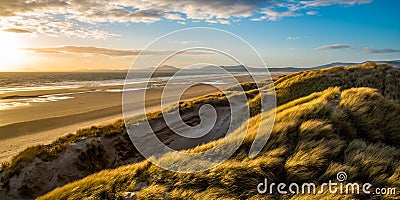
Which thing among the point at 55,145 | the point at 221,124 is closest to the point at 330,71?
the point at 221,124

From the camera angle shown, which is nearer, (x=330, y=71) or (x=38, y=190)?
(x=38, y=190)

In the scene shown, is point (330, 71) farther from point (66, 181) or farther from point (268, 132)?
point (66, 181)

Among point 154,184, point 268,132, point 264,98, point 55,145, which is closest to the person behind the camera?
point 154,184

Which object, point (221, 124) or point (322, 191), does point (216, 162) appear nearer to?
point (322, 191)

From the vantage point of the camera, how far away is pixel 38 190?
830cm

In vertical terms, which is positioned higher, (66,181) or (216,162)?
(216,162)

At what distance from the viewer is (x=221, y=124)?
13.2m

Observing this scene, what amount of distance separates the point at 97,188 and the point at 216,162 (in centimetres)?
258

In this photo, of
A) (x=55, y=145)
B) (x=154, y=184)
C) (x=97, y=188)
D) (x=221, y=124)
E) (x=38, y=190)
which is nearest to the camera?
(x=154, y=184)

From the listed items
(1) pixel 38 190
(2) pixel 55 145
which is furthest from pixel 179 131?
(1) pixel 38 190

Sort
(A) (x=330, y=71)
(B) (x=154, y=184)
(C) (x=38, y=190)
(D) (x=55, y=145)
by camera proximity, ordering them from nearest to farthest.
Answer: (B) (x=154, y=184), (C) (x=38, y=190), (D) (x=55, y=145), (A) (x=330, y=71)

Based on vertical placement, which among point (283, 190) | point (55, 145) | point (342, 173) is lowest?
point (55, 145)

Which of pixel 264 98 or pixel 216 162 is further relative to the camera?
pixel 264 98

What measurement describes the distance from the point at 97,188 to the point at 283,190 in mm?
3759
